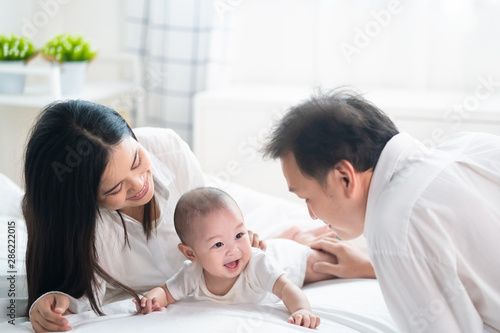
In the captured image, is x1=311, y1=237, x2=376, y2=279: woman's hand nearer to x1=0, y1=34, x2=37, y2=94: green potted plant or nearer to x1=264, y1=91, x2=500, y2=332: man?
x1=264, y1=91, x2=500, y2=332: man

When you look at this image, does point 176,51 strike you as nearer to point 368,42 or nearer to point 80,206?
point 368,42

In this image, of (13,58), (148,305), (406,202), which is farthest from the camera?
(13,58)

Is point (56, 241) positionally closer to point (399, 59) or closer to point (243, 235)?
point (243, 235)

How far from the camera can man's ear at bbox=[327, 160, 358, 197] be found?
1.05 meters

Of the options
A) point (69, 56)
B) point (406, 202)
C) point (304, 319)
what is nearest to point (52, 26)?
point (69, 56)

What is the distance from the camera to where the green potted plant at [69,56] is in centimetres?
241

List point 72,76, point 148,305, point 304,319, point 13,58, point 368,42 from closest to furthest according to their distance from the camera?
point 304,319
point 148,305
point 13,58
point 72,76
point 368,42

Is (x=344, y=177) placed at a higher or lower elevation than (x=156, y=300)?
higher

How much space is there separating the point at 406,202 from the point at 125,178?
61cm

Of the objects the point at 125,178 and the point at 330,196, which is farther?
the point at 125,178

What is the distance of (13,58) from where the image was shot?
2.39 metres

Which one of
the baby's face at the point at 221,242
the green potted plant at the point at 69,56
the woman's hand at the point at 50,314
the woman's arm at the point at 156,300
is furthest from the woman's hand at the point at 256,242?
the green potted plant at the point at 69,56

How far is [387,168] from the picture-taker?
1.05 m

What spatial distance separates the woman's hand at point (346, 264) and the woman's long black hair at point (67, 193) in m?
0.51
